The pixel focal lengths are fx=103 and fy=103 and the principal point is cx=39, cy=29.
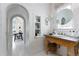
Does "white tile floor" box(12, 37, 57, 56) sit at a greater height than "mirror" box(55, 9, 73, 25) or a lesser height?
lesser

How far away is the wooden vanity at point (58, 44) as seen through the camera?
146 cm

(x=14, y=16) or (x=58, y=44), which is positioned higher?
(x=14, y=16)

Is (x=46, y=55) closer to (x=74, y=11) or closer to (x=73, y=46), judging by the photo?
(x=73, y=46)

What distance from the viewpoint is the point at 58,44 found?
5.09ft

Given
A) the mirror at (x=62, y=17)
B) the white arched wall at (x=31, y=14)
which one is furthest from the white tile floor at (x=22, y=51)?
the mirror at (x=62, y=17)

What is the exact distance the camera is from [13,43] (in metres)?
1.62

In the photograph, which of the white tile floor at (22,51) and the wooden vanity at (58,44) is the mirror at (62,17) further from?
the white tile floor at (22,51)

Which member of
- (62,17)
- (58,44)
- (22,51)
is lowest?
(22,51)

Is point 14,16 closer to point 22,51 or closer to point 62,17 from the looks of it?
point 22,51

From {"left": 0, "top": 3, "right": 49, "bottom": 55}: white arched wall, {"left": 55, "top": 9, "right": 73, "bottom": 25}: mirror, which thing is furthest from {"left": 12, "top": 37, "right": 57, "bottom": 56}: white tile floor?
{"left": 55, "top": 9, "right": 73, "bottom": 25}: mirror

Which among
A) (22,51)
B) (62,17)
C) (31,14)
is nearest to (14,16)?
(31,14)

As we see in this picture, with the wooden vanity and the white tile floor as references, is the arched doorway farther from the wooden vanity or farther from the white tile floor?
the wooden vanity

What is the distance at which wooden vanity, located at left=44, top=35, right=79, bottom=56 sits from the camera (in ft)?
4.81

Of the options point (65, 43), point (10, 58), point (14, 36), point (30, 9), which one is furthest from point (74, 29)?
point (10, 58)
